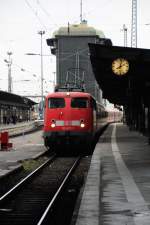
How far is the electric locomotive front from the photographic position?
2727 cm

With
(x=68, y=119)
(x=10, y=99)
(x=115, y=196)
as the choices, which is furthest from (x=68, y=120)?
(x=10, y=99)

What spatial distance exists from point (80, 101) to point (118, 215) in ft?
62.9

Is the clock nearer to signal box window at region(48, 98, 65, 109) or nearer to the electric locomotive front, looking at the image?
the electric locomotive front

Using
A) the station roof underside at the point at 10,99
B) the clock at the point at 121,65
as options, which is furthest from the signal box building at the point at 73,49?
the clock at the point at 121,65

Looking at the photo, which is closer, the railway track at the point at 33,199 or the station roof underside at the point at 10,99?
the railway track at the point at 33,199

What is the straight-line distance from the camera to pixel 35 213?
10.8 metres

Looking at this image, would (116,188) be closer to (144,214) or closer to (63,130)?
(144,214)

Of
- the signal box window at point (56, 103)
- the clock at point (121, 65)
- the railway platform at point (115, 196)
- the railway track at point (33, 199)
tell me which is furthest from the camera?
the signal box window at point (56, 103)

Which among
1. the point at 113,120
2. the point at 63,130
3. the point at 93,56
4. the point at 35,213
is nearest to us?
the point at 35,213

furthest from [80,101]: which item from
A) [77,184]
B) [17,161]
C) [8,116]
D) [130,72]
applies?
[8,116]

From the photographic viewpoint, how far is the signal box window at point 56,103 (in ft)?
91.6

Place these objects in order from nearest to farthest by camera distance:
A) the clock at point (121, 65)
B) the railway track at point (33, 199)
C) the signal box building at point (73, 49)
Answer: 1. the railway track at point (33, 199)
2. the clock at point (121, 65)
3. the signal box building at point (73, 49)

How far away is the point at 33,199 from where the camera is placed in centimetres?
Result: 1285

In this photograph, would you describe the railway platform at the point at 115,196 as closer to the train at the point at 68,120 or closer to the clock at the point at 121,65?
the clock at the point at 121,65
